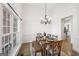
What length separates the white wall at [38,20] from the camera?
1.50 m

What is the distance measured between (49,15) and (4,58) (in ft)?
3.17

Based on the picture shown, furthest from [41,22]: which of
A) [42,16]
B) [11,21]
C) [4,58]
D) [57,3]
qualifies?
[4,58]

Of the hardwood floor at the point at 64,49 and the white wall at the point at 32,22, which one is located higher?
the white wall at the point at 32,22

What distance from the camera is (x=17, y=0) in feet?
4.73

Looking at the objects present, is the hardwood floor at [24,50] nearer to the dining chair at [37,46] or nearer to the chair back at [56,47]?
the dining chair at [37,46]

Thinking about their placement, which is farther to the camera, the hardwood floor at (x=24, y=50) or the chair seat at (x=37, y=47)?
the chair seat at (x=37, y=47)

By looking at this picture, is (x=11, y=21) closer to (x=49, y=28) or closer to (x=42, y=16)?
(x=42, y=16)

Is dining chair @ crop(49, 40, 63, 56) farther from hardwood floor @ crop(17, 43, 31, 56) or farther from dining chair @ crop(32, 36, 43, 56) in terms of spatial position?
hardwood floor @ crop(17, 43, 31, 56)

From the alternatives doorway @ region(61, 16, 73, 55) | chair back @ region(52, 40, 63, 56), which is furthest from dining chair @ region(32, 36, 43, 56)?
doorway @ region(61, 16, 73, 55)

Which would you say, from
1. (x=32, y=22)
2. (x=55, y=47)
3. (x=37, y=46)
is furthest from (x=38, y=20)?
(x=55, y=47)

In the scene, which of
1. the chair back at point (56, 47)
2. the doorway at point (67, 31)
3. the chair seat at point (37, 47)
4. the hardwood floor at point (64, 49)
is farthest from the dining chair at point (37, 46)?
the doorway at point (67, 31)

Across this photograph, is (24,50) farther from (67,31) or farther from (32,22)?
(67,31)

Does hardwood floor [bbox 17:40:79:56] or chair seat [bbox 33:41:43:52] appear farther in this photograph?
chair seat [bbox 33:41:43:52]

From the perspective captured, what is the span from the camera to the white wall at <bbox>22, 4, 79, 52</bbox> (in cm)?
150
